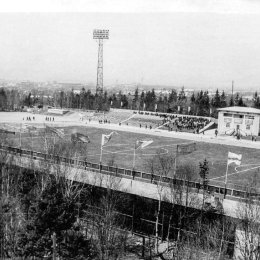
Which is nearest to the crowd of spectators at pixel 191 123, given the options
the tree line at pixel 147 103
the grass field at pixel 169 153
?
the grass field at pixel 169 153

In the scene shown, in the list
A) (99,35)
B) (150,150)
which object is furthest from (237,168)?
(99,35)

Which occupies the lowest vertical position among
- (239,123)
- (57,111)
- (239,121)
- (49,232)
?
(49,232)

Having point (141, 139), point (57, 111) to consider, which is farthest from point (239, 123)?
point (57, 111)

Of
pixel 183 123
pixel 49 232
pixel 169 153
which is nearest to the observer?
pixel 49 232

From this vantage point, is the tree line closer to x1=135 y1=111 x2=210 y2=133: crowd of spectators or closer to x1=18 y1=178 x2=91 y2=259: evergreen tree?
x1=135 y1=111 x2=210 y2=133: crowd of spectators

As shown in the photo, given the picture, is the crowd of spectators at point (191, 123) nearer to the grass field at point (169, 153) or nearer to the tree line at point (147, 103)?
Result: the grass field at point (169, 153)

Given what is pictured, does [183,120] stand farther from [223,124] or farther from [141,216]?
[141,216]

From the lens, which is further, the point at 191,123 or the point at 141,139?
the point at 191,123

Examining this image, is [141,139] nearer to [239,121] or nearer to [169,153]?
[169,153]
